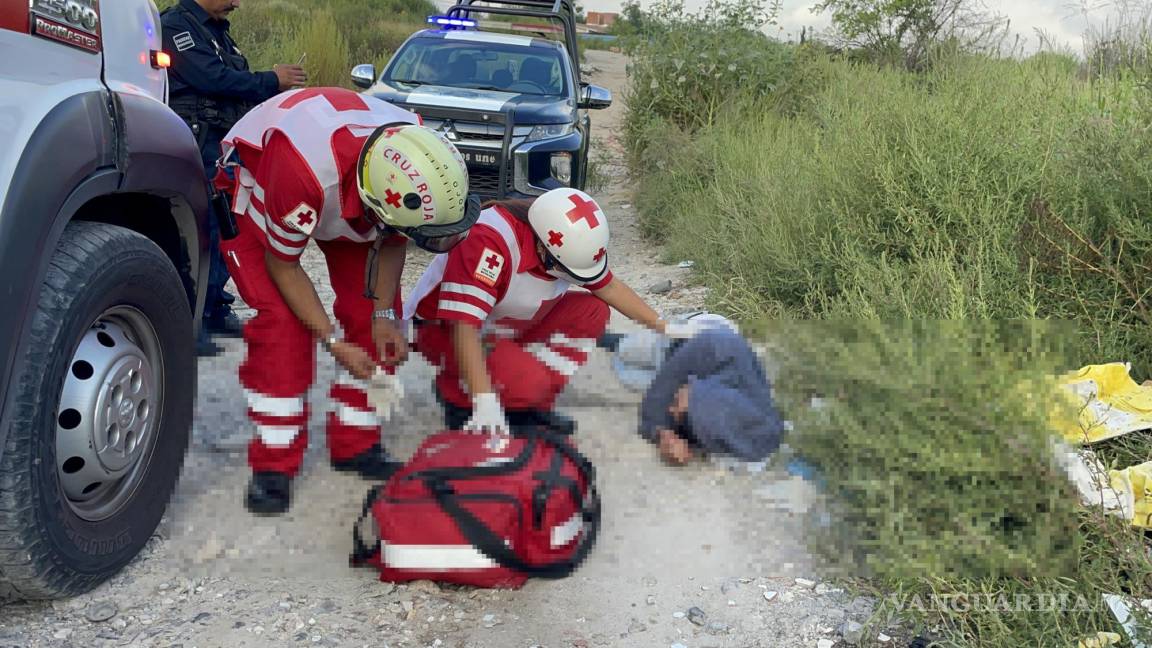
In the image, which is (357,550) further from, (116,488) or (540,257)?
(540,257)

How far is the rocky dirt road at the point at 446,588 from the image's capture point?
2.57 m

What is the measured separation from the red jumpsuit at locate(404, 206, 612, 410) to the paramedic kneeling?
1.25ft

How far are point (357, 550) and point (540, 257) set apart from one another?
3.91ft

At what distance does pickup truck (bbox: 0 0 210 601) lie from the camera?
213 cm

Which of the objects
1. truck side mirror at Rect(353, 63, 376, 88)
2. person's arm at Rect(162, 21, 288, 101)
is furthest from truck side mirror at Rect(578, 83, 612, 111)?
person's arm at Rect(162, 21, 288, 101)

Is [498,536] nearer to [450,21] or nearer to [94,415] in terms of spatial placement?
[94,415]

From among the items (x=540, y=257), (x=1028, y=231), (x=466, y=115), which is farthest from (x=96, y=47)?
(x=466, y=115)

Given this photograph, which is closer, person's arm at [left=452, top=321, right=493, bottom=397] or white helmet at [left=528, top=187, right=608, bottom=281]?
person's arm at [left=452, top=321, right=493, bottom=397]

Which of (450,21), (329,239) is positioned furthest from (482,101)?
(329,239)

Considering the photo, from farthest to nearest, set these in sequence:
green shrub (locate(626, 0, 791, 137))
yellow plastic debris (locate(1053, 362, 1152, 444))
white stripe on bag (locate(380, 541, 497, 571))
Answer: green shrub (locate(626, 0, 791, 137)) < yellow plastic debris (locate(1053, 362, 1152, 444)) < white stripe on bag (locate(380, 541, 497, 571))

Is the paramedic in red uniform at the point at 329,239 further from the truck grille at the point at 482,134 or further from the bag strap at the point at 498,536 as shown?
the truck grille at the point at 482,134

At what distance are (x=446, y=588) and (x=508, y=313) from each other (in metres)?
1.15

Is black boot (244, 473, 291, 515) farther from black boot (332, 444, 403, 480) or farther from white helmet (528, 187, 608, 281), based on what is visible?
white helmet (528, 187, 608, 281)

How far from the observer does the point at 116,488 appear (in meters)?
2.72
